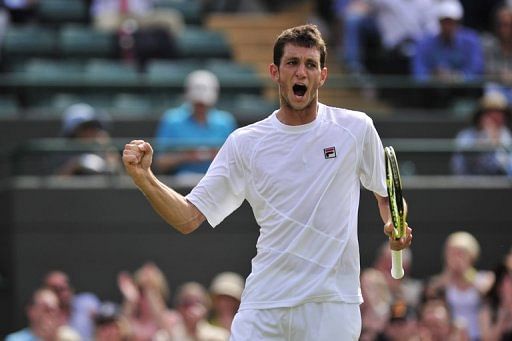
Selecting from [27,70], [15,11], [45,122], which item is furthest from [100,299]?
[15,11]

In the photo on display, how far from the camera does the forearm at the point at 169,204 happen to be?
6438mm

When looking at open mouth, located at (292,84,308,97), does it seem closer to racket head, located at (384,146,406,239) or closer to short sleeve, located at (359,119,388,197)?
short sleeve, located at (359,119,388,197)

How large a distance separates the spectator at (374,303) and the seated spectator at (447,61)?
3.80m

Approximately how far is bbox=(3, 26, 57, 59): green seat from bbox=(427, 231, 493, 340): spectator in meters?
5.87

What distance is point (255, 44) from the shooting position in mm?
17484

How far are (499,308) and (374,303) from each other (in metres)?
1.01

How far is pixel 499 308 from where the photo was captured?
37.0 feet

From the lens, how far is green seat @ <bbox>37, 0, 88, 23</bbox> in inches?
647

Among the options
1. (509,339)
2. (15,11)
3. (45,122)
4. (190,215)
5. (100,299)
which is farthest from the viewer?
(15,11)

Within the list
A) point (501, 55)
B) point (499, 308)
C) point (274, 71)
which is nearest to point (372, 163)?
point (274, 71)

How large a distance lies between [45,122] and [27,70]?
1286mm

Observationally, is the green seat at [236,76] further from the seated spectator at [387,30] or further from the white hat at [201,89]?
the white hat at [201,89]

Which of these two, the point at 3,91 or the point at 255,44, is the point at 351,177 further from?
the point at 255,44

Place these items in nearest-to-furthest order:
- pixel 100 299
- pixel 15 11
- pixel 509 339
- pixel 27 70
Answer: pixel 509 339, pixel 100 299, pixel 27 70, pixel 15 11
